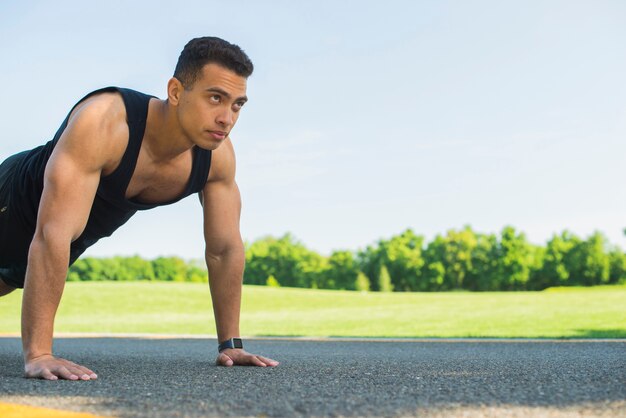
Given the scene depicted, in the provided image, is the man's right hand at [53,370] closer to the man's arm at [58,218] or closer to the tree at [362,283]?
the man's arm at [58,218]

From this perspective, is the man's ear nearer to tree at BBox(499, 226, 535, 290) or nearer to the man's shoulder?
the man's shoulder

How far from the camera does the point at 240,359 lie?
11.6 ft

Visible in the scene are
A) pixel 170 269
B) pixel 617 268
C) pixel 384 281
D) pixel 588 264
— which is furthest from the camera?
pixel 170 269

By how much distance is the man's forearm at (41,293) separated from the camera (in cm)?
288

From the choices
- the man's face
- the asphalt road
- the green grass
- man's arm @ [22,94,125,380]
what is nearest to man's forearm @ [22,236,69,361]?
man's arm @ [22,94,125,380]

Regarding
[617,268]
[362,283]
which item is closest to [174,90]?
[362,283]

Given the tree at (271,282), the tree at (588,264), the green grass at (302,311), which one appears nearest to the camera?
the green grass at (302,311)

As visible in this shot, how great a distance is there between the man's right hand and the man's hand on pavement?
0.90 meters

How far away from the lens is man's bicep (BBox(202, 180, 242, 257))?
369 centimetres

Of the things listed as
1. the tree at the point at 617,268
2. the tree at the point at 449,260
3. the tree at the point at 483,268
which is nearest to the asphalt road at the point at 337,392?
the tree at the point at 449,260

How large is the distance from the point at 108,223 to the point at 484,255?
7200 centimetres

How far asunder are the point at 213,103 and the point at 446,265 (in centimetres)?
7103

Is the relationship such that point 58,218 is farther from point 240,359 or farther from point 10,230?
point 240,359

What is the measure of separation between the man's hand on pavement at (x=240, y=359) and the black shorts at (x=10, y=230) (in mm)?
1266
